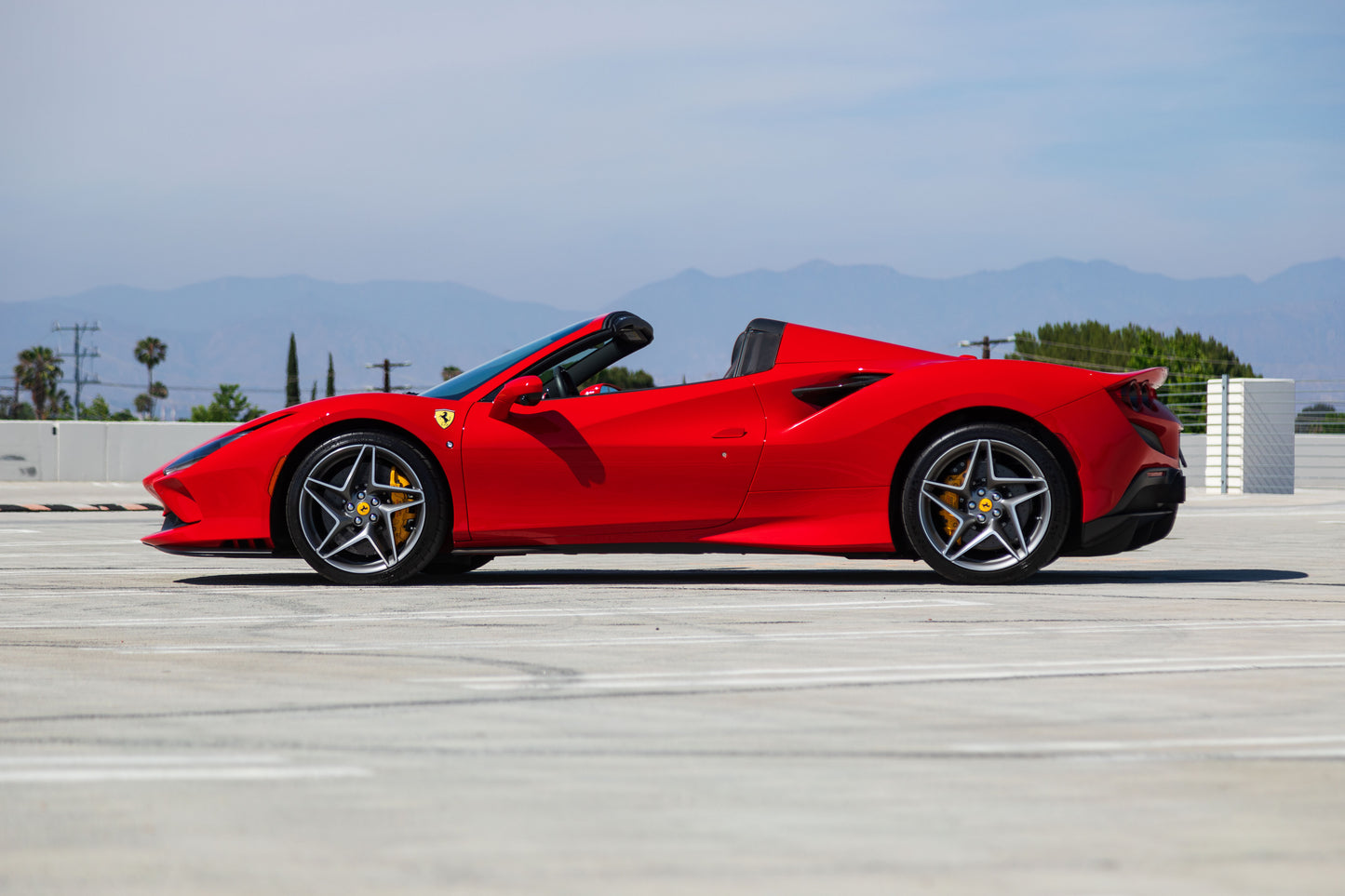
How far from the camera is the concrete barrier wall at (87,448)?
26.3m

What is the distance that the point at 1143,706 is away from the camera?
3.83 m

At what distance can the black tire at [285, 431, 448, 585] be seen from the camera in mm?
6957

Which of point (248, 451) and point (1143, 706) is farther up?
point (248, 451)

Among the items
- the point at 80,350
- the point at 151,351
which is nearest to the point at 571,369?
the point at 151,351

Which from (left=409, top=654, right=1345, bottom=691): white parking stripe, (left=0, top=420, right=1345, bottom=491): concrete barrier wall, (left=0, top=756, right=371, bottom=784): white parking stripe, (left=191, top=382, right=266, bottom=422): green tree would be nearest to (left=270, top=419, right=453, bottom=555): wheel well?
(left=409, top=654, right=1345, bottom=691): white parking stripe

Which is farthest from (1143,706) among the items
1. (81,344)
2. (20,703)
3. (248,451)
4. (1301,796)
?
(81,344)

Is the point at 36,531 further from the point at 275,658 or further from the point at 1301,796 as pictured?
the point at 1301,796

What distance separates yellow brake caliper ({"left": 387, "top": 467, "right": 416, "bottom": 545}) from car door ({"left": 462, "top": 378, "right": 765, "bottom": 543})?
0.31 meters

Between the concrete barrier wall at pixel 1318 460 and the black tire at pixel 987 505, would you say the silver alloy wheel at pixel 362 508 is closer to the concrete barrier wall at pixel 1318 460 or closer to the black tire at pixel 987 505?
the black tire at pixel 987 505

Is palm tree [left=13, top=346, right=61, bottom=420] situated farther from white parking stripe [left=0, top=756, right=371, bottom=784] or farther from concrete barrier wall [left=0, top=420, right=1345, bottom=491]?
white parking stripe [left=0, top=756, right=371, bottom=784]

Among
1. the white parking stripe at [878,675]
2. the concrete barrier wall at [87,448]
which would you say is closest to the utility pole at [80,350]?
the concrete barrier wall at [87,448]

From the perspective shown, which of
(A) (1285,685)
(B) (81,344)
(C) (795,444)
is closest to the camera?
(A) (1285,685)

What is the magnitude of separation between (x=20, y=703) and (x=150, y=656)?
814mm

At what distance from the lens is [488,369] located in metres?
7.29
